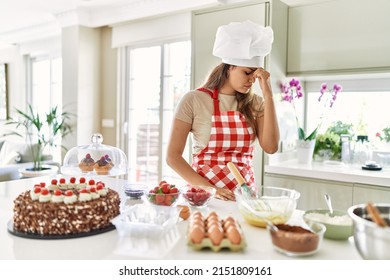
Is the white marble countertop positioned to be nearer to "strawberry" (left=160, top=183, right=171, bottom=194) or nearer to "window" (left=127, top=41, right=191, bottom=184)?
"strawberry" (left=160, top=183, right=171, bottom=194)

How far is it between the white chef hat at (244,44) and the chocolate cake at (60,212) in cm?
84

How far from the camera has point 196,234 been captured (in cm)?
96

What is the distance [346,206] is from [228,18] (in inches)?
59.5

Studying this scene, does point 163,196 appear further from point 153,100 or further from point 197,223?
point 153,100

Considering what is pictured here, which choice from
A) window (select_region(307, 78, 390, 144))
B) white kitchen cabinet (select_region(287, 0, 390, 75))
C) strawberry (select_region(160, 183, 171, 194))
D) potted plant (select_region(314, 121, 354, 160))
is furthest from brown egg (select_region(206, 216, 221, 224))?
window (select_region(307, 78, 390, 144))

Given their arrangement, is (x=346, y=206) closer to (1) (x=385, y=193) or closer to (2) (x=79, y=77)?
(1) (x=385, y=193)

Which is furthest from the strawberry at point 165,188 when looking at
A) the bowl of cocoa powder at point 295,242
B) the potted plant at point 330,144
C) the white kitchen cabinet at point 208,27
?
the potted plant at point 330,144

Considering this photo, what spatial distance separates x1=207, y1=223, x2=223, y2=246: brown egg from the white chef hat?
87cm

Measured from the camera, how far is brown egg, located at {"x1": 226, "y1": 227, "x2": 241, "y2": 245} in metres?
0.95

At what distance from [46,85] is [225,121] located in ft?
15.1

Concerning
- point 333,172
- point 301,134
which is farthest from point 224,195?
point 301,134

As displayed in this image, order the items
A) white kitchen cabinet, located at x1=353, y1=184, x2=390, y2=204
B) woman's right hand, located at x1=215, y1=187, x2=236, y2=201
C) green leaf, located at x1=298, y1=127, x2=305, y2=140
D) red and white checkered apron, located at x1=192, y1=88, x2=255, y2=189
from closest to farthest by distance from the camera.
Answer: woman's right hand, located at x1=215, y1=187, x2=236, y2=201
red and white checkered apron, located at x1=192, y1=88, x2=255, y2=189
white kitchen cabinet, located at x1=353, y1=184, x2=390, y2=204
green leaf, located at x1=298, y1=127, x2=305, y2=140

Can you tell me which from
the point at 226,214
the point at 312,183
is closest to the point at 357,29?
the point at 312,183

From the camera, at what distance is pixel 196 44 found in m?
2.93
